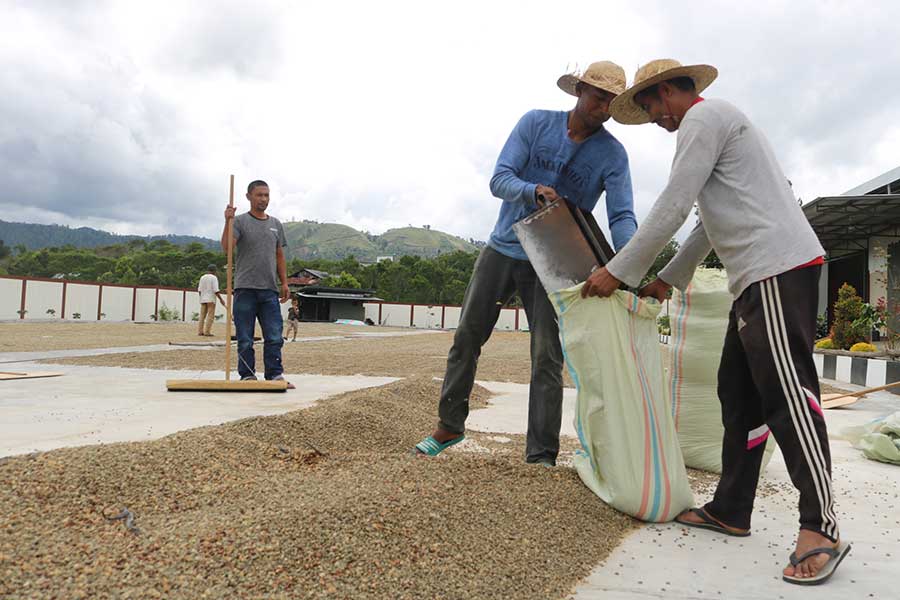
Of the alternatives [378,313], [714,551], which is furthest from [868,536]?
[378,313]

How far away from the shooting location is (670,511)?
86.5 inches

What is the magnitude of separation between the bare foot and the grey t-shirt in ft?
14.1

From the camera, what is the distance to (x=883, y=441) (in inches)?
Result: 133

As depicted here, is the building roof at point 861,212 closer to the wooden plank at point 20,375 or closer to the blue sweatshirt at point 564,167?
the blue sweatshirt at point 564,167

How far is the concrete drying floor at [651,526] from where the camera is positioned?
5.57 ft

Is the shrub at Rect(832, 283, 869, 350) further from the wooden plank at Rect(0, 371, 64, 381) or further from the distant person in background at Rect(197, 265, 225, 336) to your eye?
the wooden plank at Rect(0, 371, 64, 381)

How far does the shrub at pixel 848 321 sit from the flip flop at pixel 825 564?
36.6ft

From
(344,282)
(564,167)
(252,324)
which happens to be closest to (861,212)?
(252,324)

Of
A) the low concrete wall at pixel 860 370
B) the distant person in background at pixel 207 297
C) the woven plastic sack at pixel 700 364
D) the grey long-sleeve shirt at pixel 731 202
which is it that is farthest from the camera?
the distant person in background at pixel 207 297

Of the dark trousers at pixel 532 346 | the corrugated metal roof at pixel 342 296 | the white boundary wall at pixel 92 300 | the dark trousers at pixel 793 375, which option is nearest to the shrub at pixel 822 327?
the white boundary wall at pixel 92 300

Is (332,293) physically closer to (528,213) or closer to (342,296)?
(342,296)

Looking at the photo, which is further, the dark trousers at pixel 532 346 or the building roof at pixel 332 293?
the building roof at pixel 332 293

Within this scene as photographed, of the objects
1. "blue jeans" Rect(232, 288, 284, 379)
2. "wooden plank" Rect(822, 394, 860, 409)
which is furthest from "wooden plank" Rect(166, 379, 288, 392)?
"wooden plank" Rect(822, 394, 860, 409)

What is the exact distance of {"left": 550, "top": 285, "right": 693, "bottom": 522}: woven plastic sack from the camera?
7.02ft
